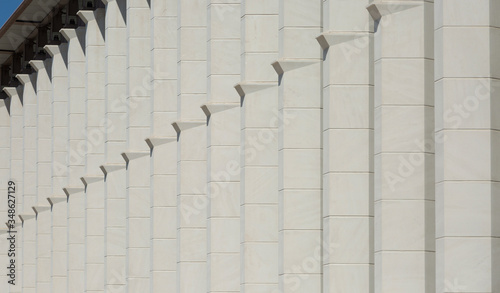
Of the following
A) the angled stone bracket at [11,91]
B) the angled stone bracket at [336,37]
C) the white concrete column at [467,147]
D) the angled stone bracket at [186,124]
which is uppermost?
the angled stone bracket at [11,91]

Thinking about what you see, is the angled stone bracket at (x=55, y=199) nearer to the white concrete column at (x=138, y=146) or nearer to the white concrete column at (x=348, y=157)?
the white concrete column at (x=138, y=146)

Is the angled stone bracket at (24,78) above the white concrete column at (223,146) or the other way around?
above

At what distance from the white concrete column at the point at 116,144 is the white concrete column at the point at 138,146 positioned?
2815 millimetres

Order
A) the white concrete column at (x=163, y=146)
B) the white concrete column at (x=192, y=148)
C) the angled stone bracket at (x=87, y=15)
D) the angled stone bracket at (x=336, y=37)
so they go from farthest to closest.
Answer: the angled stone bracket at (x=87, y=15) → the white concrete column at (x=163, y=146) → the white concrete column at (x=192, y=148) → the angled stone bracket at (x=336, y=37)

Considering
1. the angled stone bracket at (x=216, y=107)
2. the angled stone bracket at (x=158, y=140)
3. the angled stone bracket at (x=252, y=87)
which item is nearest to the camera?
the angled stone bracket at (x=252, y=87)

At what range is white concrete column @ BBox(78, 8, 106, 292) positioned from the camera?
6041cm

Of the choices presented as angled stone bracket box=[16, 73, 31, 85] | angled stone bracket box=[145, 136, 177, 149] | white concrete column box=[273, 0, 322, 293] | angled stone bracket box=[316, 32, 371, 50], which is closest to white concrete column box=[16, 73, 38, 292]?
angled stone bracket box=[16, 73, 31, 85]

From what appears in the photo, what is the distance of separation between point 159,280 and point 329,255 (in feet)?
50.6

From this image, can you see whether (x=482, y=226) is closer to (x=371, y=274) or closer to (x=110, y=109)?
(x=371, y=274)

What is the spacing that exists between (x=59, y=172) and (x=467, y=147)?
4053 cm

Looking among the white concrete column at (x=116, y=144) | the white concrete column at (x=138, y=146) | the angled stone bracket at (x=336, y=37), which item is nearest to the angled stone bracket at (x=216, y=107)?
the angled stone bracket at (x=336, y=37)

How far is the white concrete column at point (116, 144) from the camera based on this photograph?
56.8 meters

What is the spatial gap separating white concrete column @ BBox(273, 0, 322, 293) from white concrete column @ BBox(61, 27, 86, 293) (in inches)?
1019

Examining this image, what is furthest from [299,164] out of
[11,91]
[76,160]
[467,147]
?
[11,91]
